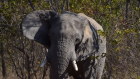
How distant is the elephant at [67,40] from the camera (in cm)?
659

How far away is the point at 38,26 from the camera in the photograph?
7555 mm

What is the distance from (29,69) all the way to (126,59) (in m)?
1.82

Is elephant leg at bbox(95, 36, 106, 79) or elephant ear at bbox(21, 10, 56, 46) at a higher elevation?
elephant ear at bbox(21, 10, 56, 46)

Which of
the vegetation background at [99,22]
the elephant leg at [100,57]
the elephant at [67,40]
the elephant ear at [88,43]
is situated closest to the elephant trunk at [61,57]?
the elephant at [67,40]

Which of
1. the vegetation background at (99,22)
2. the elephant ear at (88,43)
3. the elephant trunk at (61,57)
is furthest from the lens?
the vegetation background at (99,22)

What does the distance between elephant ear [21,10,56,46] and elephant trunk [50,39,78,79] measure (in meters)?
0.54

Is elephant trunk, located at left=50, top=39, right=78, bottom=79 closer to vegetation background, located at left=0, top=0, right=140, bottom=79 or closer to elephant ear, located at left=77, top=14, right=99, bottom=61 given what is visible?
elephant ear, located at left=77, top=14, right=99, bottom=61

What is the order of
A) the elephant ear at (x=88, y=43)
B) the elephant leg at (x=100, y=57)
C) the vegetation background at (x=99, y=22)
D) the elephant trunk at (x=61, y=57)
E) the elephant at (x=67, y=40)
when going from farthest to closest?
the vegetation background at (x=99, y=22)
the elephant leg at (x=100, y=57)
the elephant ear at (x=88, y=43)
the elephant at (x=67, y=40)
the elephant trunk at (x=61, y=57)

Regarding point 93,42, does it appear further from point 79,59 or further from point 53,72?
point 53,72

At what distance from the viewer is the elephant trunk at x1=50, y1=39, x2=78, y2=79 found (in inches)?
254

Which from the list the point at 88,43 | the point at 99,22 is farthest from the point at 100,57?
the point at 99,22

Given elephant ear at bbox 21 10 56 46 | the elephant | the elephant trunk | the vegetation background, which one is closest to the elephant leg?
the elephant

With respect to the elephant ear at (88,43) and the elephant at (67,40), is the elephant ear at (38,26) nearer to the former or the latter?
the elephant at (67,40)

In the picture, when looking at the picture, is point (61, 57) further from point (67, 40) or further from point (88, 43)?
point (88, 43)
